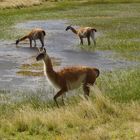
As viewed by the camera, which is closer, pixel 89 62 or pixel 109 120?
pixel 109 120

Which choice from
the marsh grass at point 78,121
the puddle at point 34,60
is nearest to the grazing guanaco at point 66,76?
the marsh grass at point 78,121

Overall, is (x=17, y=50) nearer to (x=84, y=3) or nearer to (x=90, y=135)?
(x=90, y=135)

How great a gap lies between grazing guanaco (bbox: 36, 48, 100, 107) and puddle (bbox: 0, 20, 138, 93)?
3.88 m

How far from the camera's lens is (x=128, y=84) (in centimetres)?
1464

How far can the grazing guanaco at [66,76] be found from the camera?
12.6m

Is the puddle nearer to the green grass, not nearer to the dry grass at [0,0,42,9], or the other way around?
the green grass

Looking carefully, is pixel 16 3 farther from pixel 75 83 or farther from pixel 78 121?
pixel 78 121

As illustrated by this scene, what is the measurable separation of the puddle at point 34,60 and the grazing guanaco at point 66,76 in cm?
388

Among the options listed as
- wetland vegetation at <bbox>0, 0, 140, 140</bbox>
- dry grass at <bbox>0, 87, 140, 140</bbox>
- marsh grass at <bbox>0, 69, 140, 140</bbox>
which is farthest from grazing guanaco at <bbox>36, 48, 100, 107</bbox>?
dry grass at <bbox>0, 87, 140, 140</bbox>

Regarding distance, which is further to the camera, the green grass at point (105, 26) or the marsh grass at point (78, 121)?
the green grass at point (105, 26)

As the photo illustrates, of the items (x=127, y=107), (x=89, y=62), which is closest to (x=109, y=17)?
(x=89, y=62)

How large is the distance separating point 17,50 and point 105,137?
63.9 ft

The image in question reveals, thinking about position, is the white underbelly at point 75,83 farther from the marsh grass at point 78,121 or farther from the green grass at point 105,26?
the green grass at point 105,26

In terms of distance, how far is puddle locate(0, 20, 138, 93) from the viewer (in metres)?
18.1
